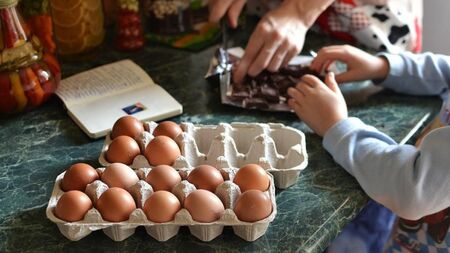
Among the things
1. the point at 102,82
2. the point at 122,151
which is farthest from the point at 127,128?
the point at 102,82

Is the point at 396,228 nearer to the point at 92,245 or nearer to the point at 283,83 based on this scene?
the point at 283,83

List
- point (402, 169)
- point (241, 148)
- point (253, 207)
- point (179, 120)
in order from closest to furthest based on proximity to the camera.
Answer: point (253, 207)
point (402, 169)
point (241, 148)
point (179, 120)

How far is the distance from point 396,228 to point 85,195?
26.2 inches

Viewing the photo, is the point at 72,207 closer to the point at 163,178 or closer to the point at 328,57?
the point at 163,178

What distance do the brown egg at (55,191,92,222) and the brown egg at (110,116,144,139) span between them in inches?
8.2

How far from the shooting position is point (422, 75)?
133 centimetres

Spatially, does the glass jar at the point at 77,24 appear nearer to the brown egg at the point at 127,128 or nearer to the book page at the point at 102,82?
the book page at the point at 102,82

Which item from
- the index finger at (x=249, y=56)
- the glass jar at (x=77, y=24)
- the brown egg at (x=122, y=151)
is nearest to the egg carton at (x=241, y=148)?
the brown egg at (x=122, y=151)

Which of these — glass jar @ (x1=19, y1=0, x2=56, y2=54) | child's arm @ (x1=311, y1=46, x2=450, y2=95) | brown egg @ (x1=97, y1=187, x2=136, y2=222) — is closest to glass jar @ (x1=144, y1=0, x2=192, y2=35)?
glass jar @ (x1=19, y1=0, x2=56, y2=54)

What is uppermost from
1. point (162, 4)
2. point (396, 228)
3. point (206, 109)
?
point (162, 4)

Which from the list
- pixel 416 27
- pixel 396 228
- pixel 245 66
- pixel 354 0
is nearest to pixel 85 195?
pixel 245 66

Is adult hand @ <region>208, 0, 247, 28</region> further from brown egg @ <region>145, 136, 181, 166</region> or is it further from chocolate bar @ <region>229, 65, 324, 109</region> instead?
brown egg @ <region>145, 136, 181, 166</region>

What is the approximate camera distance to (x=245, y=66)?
132cm

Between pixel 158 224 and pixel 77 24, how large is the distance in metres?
0.72
